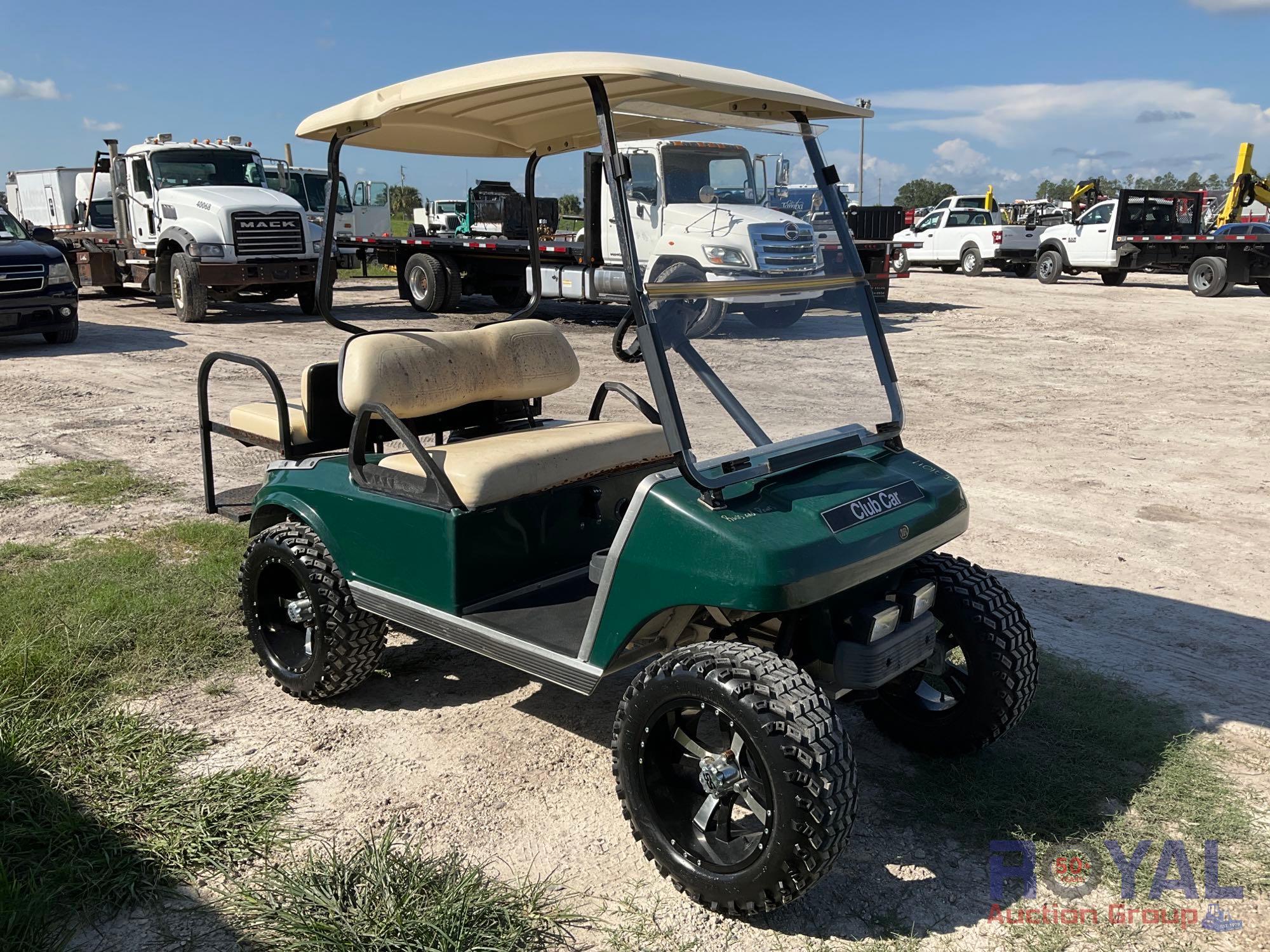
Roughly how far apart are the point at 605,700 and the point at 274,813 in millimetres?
1254

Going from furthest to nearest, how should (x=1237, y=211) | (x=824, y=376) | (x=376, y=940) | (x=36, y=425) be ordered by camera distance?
(x=1237, y=211) < (x=36, y=425) < (x=824, y=376) < (x=376, y=940)

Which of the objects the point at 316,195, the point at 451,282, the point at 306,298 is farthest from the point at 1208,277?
the point at 316,195

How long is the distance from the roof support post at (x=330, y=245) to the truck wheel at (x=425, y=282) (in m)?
12.1

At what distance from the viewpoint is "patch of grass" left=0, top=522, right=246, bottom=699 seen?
12.5ft

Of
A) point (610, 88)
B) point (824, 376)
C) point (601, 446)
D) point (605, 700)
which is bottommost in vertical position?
point (605, 700)

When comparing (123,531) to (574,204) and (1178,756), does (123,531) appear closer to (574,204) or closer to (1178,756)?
(1178,756)

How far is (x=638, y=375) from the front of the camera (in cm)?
1053

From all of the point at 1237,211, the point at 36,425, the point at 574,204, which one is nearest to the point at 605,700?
the point at 36,425

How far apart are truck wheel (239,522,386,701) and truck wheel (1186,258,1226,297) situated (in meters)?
20.0

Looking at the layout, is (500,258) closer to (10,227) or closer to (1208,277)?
(10,227)

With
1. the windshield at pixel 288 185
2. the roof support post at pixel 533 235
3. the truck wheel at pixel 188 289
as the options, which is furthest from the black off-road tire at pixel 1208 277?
the roof support post at pixel 533 235

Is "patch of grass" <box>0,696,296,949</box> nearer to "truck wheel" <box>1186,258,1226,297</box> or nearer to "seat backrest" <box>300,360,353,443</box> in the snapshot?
"seat backrest" <box>300,360,353,443</box>

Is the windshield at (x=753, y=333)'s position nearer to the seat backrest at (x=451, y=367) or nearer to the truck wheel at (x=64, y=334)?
the seat backrest at (x=451, y=367)

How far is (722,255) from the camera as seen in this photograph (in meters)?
2.99
